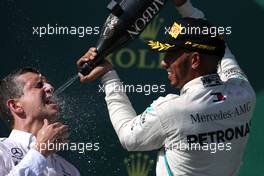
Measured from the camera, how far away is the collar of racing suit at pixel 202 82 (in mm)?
2740

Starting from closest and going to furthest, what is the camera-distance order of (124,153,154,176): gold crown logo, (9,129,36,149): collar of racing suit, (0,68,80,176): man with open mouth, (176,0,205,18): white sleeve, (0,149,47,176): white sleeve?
(0,149,47,176): white sleeve < (0,68,80,176): man with open mouth < (9,129,36,149): collar of racing suit < (176,0,205,18): white sleeve < (124,153,154,176): gold crown logo

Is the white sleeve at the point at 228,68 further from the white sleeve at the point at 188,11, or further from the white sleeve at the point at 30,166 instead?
the white sleeve at the point at 30,166

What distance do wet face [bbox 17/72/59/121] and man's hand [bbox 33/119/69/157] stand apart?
0.57 ft

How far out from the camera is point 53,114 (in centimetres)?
299

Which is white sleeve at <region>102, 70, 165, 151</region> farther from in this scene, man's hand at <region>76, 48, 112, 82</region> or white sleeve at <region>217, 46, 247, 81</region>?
white sleeve at <region>217, 46, 247, 81</region>

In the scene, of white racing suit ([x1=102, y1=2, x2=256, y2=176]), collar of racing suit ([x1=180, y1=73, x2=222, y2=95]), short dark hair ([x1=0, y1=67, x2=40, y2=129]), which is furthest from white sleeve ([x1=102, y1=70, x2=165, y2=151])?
short dark hair ([x1=0, y1=67, x2=40, y2=129])

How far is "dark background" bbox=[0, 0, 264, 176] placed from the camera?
398 centimetres

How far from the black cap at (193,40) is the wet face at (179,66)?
29 mm

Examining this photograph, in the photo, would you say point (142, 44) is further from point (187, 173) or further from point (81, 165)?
point (187, 173)

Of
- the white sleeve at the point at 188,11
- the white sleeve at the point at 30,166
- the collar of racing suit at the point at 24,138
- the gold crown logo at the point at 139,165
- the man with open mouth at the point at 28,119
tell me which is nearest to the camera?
the white sleeve at the point at 30,166

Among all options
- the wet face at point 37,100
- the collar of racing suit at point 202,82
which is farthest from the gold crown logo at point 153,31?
the collar of racing suit at point 202,82

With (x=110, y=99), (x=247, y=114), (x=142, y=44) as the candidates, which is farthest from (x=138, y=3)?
(x=142, y=44)

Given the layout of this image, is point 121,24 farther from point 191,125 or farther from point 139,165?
point 139,165

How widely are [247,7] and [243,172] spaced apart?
0.86 m
